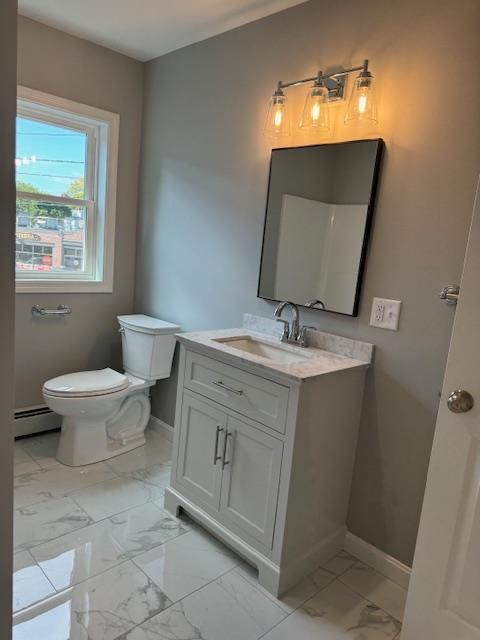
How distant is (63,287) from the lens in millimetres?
2867

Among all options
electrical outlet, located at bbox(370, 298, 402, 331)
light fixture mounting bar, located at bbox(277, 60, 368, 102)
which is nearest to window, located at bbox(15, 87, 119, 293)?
light fixture mounting bar, located at bbox(277, 60, 368, 102)

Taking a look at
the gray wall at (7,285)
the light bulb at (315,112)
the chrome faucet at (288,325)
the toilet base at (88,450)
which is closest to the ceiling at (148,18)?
the light bulb at (315,112)

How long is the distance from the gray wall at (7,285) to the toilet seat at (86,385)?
1.62m

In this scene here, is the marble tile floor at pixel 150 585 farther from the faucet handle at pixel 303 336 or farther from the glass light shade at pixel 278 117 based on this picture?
the glass light shade at pixel 278 117

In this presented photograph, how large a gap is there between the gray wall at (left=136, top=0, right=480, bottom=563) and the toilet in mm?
399

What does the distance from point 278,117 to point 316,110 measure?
225 mm

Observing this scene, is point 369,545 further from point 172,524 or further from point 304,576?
point 172,524

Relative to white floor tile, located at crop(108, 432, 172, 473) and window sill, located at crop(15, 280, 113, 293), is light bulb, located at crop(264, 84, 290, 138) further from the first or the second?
white floor tile, located at crop(108, 432, 172, 473)

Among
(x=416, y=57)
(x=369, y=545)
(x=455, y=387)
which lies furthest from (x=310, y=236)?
(x=369, y=545)

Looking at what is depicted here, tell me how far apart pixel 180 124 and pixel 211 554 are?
7.92 ft

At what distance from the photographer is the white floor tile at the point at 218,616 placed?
4.95 feet

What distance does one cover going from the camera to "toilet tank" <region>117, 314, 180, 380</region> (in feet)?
9.00

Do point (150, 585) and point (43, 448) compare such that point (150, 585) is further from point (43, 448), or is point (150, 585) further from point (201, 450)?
point (43, 448)

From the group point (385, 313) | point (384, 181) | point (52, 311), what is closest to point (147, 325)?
point (52, 311)
